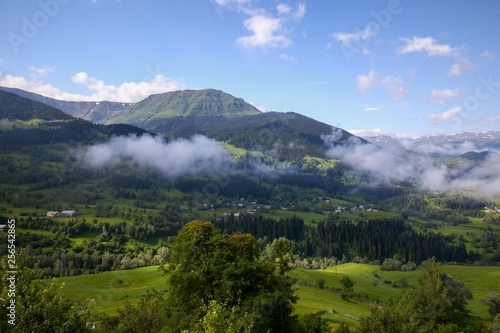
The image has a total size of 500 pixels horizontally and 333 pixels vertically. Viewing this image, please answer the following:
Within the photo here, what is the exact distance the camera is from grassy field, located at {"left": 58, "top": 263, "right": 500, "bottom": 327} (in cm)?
8069

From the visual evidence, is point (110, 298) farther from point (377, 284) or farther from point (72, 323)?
point (377, 284)

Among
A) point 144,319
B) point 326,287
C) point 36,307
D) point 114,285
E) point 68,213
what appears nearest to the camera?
point 36,307

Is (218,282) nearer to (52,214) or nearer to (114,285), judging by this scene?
(114,285)

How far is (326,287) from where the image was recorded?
358 feet

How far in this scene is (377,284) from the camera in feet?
384

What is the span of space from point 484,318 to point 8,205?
227 m

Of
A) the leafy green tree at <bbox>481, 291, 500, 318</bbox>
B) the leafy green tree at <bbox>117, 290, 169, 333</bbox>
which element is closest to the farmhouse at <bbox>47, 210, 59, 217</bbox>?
the leafy green tree at <bbox>117, 290, 169, 333</bbox>

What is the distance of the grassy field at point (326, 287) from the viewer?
8069cm

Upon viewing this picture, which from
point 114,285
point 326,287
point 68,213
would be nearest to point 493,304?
point 326,287

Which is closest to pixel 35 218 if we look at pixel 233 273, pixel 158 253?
pixel 158 253

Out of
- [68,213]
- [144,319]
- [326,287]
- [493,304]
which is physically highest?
[144,319]

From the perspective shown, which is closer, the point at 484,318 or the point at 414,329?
the point at 414,329

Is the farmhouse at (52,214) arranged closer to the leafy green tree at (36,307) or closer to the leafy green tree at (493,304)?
the leafy green tree at (36,307)

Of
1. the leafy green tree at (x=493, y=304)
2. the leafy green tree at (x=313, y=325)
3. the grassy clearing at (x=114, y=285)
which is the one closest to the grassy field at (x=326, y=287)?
the grassy clearing at (x=114, y=285)
